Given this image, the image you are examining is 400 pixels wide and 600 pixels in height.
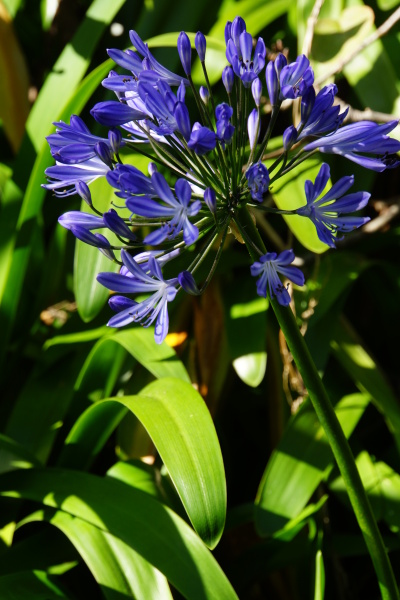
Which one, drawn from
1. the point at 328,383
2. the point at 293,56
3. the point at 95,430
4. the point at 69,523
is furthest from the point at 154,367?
the point at 293,56

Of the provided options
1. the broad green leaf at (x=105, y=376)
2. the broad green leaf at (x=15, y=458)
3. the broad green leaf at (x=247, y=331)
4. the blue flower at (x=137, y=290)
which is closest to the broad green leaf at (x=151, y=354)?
the broad green leaf at (x=105, y=376)

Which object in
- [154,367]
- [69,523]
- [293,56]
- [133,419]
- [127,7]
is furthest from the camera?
[127,7]

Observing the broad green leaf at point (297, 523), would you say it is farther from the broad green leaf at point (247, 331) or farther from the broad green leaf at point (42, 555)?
the broad green leaf at point (42, 555)

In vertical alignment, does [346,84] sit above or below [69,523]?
above

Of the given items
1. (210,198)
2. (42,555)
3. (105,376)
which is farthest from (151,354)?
(210,198)

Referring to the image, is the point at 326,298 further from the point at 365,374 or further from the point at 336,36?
the point at 336,36

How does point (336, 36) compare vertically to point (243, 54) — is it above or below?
above

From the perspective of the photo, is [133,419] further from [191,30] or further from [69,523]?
[191,30]
